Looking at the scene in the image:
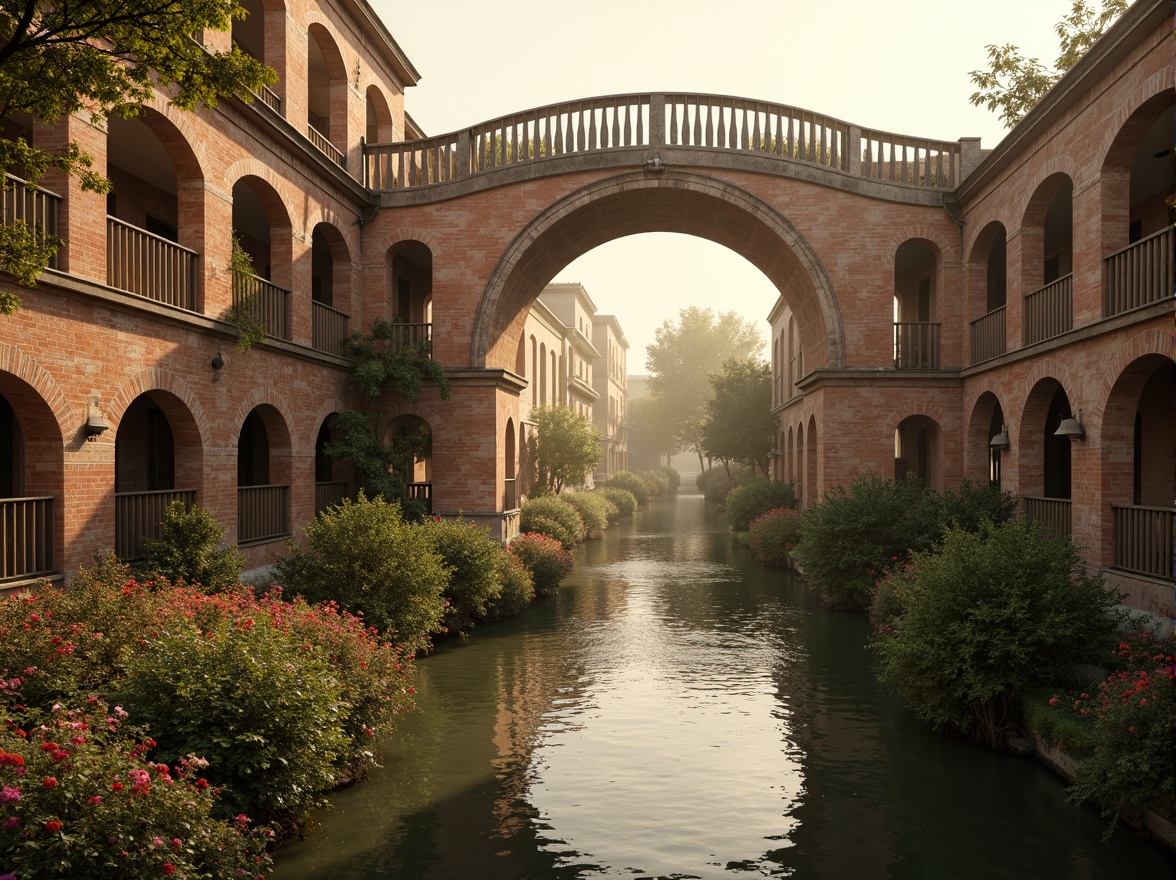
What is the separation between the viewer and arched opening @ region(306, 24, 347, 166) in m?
17.9

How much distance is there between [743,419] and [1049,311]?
25.7 metres

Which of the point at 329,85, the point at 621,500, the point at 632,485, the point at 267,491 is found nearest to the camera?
the point at 267,491

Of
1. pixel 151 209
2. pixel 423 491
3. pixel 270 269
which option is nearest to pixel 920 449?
pixel 423 491

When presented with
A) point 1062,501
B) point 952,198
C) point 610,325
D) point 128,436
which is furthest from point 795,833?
point 610,325

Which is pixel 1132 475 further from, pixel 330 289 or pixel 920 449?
pixel 330 289

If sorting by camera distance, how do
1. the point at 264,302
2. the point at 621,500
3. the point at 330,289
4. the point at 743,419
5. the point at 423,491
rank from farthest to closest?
the point at 621,500 < the point at 743,419 < the point at 423,491 < the point at 330,289 < the point at 264,302

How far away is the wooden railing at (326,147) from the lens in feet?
57.6

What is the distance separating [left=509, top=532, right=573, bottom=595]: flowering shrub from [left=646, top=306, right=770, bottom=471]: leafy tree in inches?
2015

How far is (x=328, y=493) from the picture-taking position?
18172mm

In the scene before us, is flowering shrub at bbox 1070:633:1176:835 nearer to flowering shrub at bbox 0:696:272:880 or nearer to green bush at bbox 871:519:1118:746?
green bush at bbox 871:519:1118:746

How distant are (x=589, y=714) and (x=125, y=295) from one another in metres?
7.96

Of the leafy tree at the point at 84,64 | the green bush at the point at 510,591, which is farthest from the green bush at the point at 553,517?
the leafy tree at the point at 84,64

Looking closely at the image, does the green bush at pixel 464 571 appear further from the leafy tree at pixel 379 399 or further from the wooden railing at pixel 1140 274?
the wooden railing at pixel 1140 274

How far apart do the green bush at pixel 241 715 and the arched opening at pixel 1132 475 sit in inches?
378
